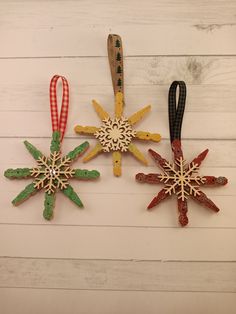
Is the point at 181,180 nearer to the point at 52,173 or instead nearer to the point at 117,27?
the point at 52,173

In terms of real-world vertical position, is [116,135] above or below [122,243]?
above

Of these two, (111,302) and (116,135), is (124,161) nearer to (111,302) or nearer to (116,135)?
(116,135)

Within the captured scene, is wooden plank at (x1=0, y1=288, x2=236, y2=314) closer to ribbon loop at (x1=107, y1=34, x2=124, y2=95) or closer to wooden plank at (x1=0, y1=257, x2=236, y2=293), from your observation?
wooden plank at (x1=0, y1=257, x2=236, y2=293)

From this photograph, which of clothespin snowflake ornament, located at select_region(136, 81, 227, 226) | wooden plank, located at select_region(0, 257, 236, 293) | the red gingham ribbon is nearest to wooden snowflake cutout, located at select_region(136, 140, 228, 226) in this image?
clothespin snowflake ornament, located at select_region(136, 81, 227, 226)

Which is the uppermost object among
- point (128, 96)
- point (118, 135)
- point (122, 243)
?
point (128, 96)

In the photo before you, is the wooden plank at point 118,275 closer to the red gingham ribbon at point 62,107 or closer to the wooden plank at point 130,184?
the wooden plank at point 130,184

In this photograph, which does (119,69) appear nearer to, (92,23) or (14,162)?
(92,23)

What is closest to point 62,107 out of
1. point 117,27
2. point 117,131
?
point 117,131

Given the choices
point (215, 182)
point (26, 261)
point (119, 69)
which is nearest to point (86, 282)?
point (26, 261)
